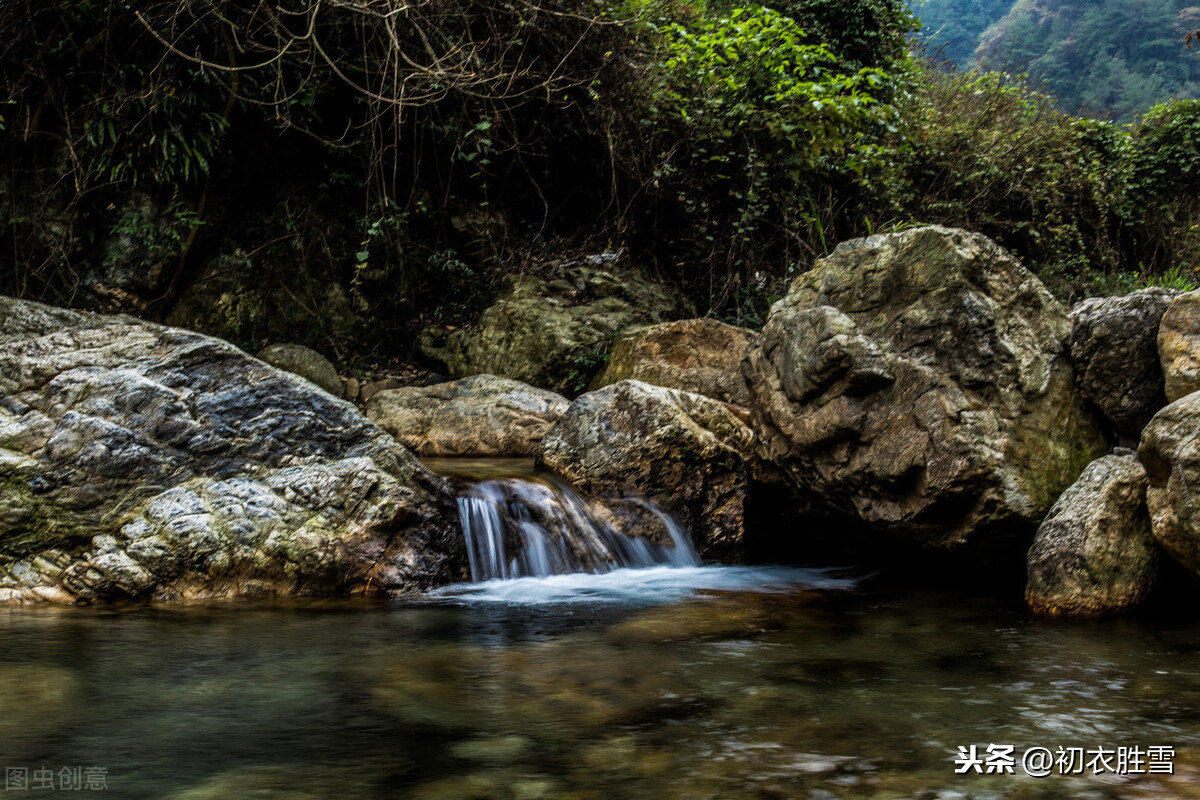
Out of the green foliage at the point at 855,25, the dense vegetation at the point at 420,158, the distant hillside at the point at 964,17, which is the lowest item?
the dense vegetation at the point at 420,158

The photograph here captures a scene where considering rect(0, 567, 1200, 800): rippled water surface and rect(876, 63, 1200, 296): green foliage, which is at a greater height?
rect(876, 63, 1200, 296): green foliage

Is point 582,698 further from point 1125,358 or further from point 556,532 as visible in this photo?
point 1125,358

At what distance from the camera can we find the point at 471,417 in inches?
280

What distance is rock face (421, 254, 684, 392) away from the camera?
334 inches

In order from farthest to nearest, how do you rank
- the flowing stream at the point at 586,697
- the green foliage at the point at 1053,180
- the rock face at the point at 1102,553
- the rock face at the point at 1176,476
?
the green foliage at the point at 1053,180 < the rock face at the point at 1102,553 < the rock face at the point at 1176,476 < the flowing stream at the point at 586,697

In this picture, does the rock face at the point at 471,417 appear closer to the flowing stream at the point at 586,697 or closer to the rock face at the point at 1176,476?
the flowing stream at the point at 586,697

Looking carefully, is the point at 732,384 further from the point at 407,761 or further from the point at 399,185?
the point at 407,761

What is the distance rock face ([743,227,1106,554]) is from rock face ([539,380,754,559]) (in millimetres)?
569

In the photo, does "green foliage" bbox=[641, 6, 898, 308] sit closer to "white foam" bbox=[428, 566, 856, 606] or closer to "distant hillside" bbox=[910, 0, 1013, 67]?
"white foam" bbox=[428, 566, 856, 606]

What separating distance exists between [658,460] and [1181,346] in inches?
112

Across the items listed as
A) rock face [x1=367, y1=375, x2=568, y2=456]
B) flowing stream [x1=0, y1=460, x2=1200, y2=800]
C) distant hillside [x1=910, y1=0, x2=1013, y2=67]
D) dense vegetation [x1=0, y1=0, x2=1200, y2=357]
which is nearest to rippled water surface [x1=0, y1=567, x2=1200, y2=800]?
flowing stream [x1=0, y1=460, x2=1200, y2=800]

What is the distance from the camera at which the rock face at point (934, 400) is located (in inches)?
175

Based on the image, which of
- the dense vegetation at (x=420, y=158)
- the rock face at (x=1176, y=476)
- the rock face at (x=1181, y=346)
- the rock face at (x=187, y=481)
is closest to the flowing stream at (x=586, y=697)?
the rock face at (x=187, y=481)

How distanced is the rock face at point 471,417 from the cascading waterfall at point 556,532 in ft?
4.55
